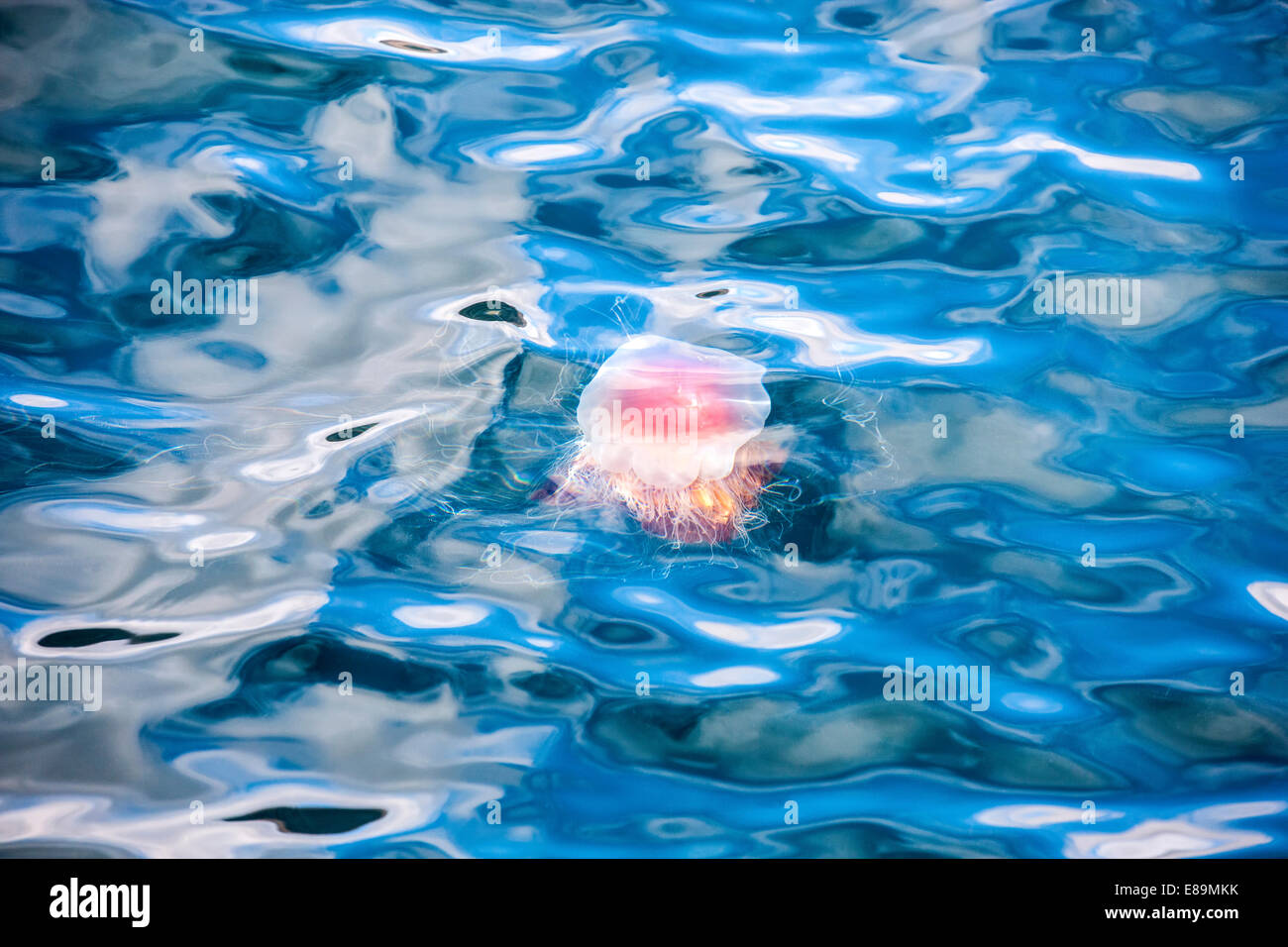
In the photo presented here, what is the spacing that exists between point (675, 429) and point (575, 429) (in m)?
0.32

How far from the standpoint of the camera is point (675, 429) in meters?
2.58

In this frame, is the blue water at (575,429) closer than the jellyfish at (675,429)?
Yes

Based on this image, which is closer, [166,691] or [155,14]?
[166,691]

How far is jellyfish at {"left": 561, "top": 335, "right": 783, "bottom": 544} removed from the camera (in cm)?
254

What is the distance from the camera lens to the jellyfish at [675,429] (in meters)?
2.54

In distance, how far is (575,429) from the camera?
256 centimetres

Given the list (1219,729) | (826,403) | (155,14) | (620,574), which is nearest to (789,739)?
(620,574)

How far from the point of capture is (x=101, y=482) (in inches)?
99.0

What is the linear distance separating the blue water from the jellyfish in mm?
74

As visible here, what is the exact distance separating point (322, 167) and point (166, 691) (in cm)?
173

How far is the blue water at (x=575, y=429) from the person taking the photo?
2402mm

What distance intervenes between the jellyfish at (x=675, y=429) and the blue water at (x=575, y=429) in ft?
0.24
